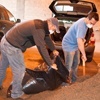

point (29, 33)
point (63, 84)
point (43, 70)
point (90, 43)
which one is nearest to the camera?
point (29, 33)

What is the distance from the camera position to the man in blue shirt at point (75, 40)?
215 inches

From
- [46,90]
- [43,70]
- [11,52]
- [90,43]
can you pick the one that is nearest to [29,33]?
[11,52]

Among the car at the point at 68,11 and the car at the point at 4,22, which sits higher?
the car at the point at 68,11

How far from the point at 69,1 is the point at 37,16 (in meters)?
7.71

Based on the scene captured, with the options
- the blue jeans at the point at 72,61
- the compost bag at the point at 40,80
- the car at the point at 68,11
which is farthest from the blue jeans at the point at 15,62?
the car at the point at 68,11

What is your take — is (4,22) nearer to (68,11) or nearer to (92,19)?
(68,11)

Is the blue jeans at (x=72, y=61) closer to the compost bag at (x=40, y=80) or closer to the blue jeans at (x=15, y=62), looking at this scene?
the compost bag at (x=40, y=80)

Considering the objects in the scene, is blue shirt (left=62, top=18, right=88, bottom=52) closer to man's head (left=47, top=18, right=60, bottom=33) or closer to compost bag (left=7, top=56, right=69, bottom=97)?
compost bag (left=7, top=56, right=69, bottom=97)

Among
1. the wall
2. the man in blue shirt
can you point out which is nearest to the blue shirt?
the man in blue shirt

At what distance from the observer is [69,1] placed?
8773 millimetres

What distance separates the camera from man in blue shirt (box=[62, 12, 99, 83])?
17.9ft

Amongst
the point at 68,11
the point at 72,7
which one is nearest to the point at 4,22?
the point at 68,11

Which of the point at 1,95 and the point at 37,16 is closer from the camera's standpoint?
the point at 1,95

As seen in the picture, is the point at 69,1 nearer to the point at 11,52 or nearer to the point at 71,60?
the point at 71,60
